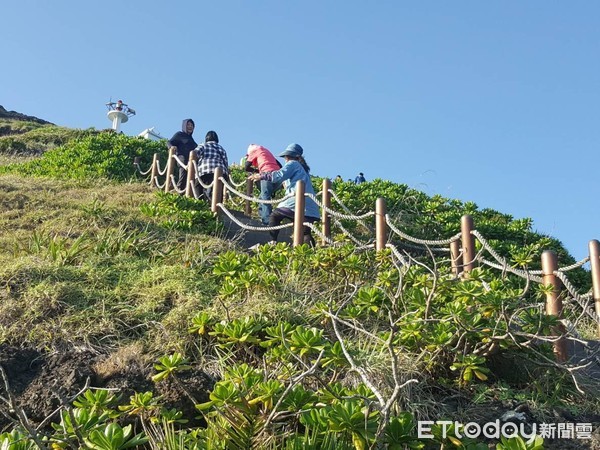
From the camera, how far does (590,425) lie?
381cm

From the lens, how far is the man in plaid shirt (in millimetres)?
10588

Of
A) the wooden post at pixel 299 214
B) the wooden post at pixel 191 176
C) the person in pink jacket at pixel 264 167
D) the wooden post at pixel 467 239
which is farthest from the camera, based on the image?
the wooden post at pixel 191 176

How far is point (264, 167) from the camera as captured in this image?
9.80 meters

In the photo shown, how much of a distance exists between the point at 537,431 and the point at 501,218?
29.1ft

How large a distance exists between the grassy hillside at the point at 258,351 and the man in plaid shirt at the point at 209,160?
3863 millimetres

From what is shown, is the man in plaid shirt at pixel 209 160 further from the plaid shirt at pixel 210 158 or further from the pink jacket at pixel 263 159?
the pink jacket at pixel 263 159

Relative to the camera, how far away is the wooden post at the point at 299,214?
25.2 feet

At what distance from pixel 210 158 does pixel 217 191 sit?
1.14 m

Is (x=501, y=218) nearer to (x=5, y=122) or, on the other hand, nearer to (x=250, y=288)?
(x=250, y=288)

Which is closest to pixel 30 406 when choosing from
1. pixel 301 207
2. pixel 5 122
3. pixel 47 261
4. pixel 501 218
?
pixel 47 261

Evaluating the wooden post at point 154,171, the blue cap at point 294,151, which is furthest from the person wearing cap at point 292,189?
the wooden post at point 154,171

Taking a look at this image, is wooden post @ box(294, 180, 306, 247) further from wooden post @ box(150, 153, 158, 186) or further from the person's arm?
wooden post @ box(150, 153, 158, 186)

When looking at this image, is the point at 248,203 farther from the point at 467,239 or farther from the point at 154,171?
the point at 467,239

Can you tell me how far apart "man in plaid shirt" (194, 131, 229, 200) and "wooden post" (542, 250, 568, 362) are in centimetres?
633
